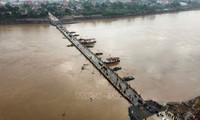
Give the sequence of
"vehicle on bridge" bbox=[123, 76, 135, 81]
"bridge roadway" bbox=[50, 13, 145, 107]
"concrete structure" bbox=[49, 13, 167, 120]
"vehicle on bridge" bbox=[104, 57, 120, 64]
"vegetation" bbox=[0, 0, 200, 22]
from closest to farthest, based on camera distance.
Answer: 1. "concrete structure" bbox=[49, 13, 167, 120]
2. "bridge roadway" bbox=[50, 13, 145, 107]
3. "vehicle on bridge" bbox=[123, 76, 135, 81]
4. "vehicle on bridge" bbox=[104, 57, 120, 64]
5. "vegetation" bbox=[0, 0, 200, 22]

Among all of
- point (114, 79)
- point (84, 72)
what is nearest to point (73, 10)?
point (84, 72)

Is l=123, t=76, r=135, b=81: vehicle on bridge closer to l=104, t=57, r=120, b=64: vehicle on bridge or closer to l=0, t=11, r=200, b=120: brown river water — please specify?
l=0, t=11, r=200, b=120: brown river water

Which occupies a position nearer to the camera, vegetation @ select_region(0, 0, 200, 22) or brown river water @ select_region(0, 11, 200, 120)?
brown river water @ select_region(0, 11, 200, 120)

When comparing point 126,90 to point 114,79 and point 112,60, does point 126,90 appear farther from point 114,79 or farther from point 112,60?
point 112,60

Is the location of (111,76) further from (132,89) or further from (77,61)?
(77,61)

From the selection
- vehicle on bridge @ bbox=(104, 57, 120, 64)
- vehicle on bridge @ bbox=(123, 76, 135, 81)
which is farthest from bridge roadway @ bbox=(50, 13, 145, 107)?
vehicle on bridge @ bbox=(104, 57, 120, 64)

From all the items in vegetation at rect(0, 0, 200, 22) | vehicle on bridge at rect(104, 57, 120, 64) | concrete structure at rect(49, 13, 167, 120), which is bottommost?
concrete structure at rect(49, 13, 167, 120)

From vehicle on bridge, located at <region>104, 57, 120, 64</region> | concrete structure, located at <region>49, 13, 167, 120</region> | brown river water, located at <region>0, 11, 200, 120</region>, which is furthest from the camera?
vehicle on bridge, located at <region>104, 57, 120, 64</region>

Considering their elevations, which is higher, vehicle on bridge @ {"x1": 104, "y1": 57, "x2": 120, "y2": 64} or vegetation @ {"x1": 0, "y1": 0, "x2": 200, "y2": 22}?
vegetation @ {"x1": 0, "y1": 0, "x2": 200, "y2": 22}
